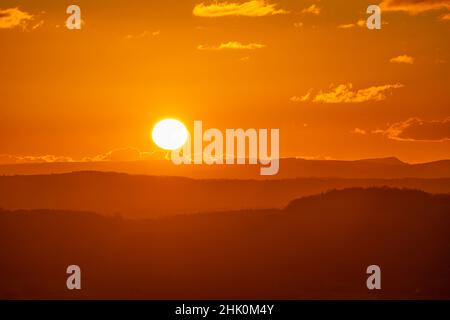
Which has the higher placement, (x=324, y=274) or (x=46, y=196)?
(x=46, y=196)

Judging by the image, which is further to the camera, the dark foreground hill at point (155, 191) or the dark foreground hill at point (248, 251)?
the dark foreground hill at point (155, 191)

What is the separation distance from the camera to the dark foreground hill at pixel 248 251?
80.6m

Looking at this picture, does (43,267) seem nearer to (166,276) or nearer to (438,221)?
(166,276)

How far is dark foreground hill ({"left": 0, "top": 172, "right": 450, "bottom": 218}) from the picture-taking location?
87000 mm

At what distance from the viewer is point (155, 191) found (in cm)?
8631

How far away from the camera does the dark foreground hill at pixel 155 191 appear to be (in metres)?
87.0

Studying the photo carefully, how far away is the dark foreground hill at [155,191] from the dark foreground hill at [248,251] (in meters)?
1.41

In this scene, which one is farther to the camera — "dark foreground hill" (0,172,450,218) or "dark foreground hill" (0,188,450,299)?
"dark foreground hill" (0,172,450,218)

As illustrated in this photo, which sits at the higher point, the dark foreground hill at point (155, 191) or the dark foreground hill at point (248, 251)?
the dark foreground hill at point (155, 191)

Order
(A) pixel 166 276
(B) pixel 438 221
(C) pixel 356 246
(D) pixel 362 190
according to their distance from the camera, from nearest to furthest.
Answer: (A) pixel 166 276 → (C) pixel 356 246 → (B) pixel 438 221 → (D) pixel 362 190

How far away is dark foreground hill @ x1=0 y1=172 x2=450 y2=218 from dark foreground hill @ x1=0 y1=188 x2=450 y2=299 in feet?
4.63

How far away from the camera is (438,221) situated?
96125 millimetres

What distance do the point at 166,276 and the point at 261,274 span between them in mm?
9994
